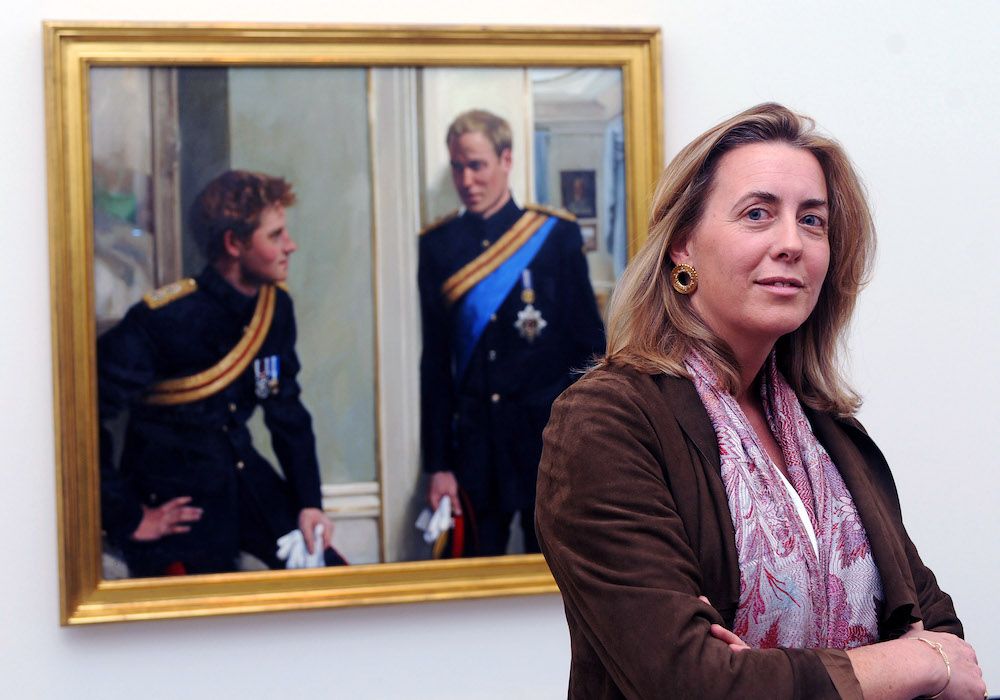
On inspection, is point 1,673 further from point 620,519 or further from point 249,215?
point 620,519

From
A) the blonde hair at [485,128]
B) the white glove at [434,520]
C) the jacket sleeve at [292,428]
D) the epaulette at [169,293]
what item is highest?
the blonde hair at [485,128]

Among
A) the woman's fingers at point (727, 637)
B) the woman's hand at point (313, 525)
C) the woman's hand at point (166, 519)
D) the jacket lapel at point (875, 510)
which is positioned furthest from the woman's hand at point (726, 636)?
the woman's hand at point (166, 519)

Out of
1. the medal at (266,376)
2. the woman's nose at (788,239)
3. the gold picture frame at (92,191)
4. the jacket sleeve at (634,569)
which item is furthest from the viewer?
the medal at (266,376)

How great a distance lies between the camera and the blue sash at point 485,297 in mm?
2867

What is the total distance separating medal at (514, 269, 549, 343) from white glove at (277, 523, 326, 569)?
0.75m

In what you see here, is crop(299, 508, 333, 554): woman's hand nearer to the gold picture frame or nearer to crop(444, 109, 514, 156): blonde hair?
the gold picture frame

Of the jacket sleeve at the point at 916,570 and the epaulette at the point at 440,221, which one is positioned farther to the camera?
the epaulette at the point at 440,221

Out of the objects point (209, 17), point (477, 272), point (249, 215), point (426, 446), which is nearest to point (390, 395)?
point (426, 446)

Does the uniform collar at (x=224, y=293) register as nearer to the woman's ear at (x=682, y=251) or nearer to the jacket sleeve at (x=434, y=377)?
the jacket sleeve at (x=434, y=377)

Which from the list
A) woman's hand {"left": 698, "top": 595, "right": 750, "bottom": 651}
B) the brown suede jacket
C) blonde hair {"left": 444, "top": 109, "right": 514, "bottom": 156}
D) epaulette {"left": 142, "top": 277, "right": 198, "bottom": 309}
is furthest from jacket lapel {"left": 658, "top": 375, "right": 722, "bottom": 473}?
epaulette {"left": 142, "top": 277, "right": 198, "bottom": 309}

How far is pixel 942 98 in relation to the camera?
10.2 feet

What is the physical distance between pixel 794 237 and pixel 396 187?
140 centimetres

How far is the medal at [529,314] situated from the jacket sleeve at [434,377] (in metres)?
0.21

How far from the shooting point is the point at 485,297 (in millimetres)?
2883
